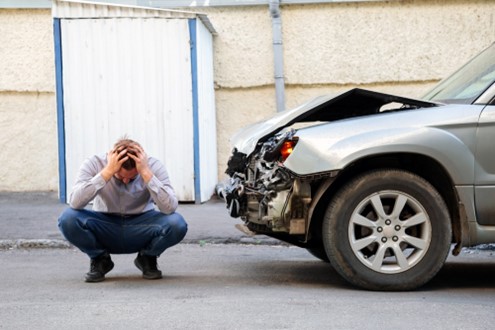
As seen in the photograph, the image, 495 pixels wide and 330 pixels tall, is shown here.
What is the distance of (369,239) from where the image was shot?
6.04m

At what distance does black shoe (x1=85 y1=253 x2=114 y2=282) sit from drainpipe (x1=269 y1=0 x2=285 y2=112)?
5.28 m

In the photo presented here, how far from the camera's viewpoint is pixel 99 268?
6.66 metres

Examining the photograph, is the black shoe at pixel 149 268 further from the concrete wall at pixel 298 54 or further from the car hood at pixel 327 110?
the concrete wall at pixel 298 54

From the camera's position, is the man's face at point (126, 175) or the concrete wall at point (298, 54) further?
the concrete wall at point (298, 54)

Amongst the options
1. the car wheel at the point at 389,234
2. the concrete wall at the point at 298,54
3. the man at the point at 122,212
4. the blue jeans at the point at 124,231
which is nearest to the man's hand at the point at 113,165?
the man at the point at 122,212

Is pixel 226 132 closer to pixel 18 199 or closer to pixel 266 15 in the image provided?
pixel 266 15

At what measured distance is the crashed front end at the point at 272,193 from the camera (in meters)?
6.13

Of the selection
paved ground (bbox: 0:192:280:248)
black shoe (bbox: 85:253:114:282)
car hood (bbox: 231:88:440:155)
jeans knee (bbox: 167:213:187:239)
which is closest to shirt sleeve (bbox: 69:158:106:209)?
A: black shoe (bbox: 85:253:114:282)

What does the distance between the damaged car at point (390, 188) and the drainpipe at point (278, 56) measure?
549cm

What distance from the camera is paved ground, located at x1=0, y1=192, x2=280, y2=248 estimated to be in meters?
8.93

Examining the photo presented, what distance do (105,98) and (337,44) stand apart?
10.2 feet

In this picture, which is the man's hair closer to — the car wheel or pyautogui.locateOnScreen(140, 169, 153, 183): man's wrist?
pyautogui.locateOnScreen(140, 169, 153, 183): man's wrist

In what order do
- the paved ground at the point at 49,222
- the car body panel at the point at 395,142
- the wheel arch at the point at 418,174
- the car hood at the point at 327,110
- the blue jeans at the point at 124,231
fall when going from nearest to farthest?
the car body panel at the point at 395,142
the wheel arch at the point at 418,174
the car hood at the point at 327,110
the blue jeans at the point at 124,231
the paved ground at the point at 49,222

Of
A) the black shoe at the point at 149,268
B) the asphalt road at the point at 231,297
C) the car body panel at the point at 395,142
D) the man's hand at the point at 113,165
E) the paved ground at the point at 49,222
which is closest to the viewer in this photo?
the asphalt road at the point at 231,297
